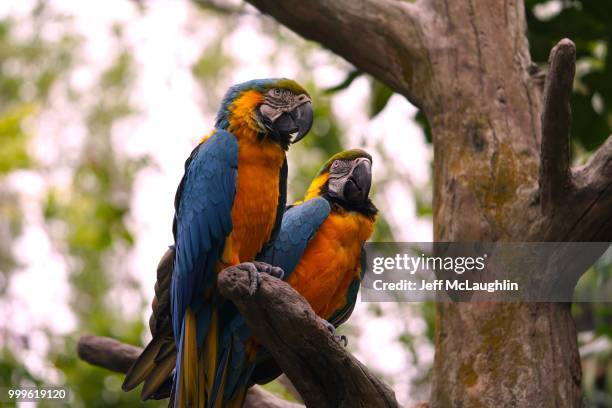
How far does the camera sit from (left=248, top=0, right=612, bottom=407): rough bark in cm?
250

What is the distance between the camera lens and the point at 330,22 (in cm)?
311

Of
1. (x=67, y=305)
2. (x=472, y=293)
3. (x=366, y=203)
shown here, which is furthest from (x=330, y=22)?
(x=67, y=305)

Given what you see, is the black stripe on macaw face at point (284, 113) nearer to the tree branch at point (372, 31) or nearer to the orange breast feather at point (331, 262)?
the orange breast feather at point (331, 262)

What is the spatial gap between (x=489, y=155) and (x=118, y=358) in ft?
5.74

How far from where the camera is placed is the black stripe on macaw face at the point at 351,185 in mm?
2982

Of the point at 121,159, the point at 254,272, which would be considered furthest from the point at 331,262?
the point at 121,159

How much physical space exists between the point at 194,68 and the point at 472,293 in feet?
23.6

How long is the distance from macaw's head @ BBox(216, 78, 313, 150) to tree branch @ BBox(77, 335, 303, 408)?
111cm

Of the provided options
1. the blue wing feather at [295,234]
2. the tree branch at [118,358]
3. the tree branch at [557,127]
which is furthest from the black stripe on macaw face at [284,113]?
the tree branch at [118,358]

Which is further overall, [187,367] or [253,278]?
[187,367]

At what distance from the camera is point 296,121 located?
2637 mm

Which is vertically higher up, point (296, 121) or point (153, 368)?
point (296, 121)

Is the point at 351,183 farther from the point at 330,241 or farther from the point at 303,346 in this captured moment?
the point at 303,346

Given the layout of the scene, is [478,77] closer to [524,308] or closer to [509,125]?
[509,125]
